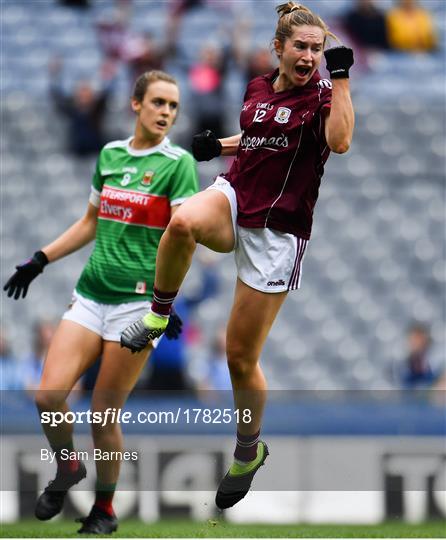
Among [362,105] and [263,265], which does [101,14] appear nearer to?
[362,105]

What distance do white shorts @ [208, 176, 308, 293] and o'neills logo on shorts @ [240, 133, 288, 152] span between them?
0.23 m

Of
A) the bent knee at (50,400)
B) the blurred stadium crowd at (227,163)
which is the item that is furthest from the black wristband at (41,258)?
the blurred stadium crowd at (227,163)

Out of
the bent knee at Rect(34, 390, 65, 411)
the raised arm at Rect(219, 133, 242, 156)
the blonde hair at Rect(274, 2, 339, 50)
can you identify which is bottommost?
the bent knee at Rect(34, 390, 65, 411)

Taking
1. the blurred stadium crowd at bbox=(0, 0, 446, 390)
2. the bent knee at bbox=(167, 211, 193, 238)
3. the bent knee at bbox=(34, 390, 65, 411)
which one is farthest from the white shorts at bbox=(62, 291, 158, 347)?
the blurred stadium crowd at bbox=(0, 0, 446, 390)

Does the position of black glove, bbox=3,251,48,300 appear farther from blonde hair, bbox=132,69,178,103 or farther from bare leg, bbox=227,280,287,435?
bare leg, bbox=227,280,287,435

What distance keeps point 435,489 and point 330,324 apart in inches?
151

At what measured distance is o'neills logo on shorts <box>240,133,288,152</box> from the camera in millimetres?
5586

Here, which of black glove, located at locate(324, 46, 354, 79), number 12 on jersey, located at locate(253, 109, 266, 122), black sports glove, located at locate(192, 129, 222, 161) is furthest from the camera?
black sports glove, located at locate(192, 129, 222, 161)

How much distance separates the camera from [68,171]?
1319cm

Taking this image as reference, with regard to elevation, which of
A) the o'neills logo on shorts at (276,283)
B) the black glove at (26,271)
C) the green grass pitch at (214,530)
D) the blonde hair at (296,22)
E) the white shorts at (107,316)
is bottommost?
the green grass pitch at (214,530)

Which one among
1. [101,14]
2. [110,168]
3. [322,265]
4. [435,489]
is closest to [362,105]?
[322,265]

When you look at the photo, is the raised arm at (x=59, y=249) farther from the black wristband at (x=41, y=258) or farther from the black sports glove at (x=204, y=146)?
the black sports glove at (x=204, y=146)

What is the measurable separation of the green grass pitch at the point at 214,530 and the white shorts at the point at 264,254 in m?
1.44

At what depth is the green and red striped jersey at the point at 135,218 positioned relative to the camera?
250 inches
